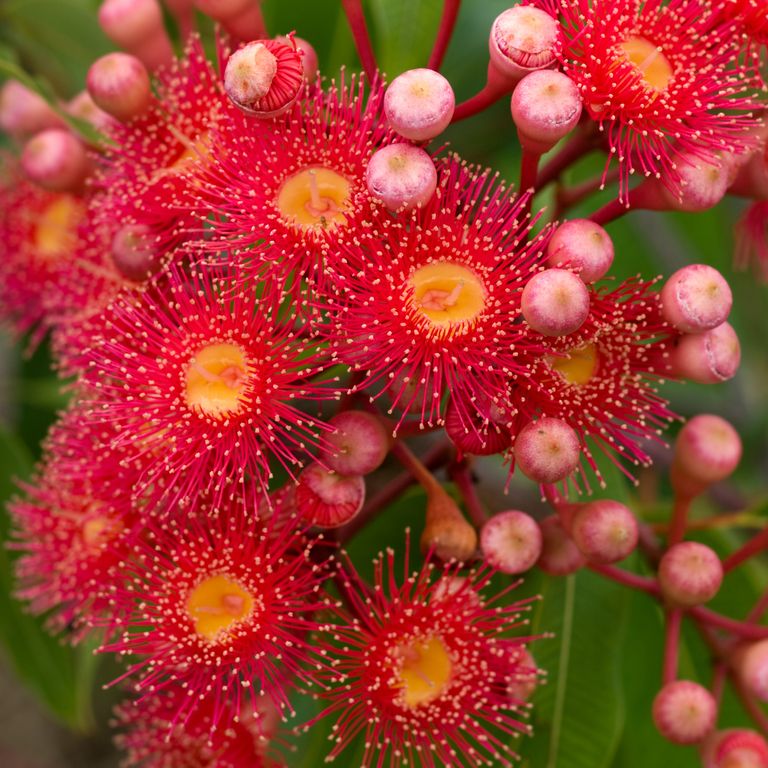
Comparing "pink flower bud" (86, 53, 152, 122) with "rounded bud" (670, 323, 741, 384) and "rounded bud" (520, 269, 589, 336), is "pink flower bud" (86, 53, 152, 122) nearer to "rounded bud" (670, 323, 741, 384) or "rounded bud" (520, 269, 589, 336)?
"rounded bud" (520, 269, 589, 336)

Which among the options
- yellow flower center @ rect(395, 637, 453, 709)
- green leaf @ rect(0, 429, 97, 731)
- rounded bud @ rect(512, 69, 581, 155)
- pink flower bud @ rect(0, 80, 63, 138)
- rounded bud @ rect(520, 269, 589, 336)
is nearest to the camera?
rounded bud @ rect(520, 269, 589, 336)

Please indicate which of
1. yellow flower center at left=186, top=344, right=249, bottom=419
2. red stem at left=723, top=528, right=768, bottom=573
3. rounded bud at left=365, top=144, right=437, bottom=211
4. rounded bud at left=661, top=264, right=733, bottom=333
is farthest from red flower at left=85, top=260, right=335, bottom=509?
red stem at left=723, top=528, right=768, bottom=573

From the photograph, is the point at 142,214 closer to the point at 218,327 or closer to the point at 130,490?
the point at 218,327

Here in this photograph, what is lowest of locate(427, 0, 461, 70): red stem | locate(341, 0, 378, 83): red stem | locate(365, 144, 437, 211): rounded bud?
locate(365, 144, 437, 211): rounded bud

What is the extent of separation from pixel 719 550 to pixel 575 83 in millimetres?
1060

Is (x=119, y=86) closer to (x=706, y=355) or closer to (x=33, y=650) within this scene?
(x=706, y=355)

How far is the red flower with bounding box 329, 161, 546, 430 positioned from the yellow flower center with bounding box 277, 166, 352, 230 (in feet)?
0.28

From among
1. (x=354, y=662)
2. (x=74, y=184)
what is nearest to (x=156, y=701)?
(x=354, y=662)

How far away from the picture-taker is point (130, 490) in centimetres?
180

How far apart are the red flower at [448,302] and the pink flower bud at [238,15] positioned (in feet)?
1.68

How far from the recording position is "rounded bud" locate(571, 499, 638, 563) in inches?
68.1

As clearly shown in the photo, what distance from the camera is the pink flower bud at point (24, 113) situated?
2314 millimetres

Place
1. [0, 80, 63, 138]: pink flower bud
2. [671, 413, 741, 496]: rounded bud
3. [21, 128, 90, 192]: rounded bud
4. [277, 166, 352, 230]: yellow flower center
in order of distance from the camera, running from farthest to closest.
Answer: [0, 80, 63, 138]: pink flower bud < [21, 128, 90, 192]: rounded bud < [671, 413, 741, 496]: rounded bud < [277, 166, 352, 230]: yellow flower center

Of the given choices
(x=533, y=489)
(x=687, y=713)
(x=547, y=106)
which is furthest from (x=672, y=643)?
(x=547, y=106)
